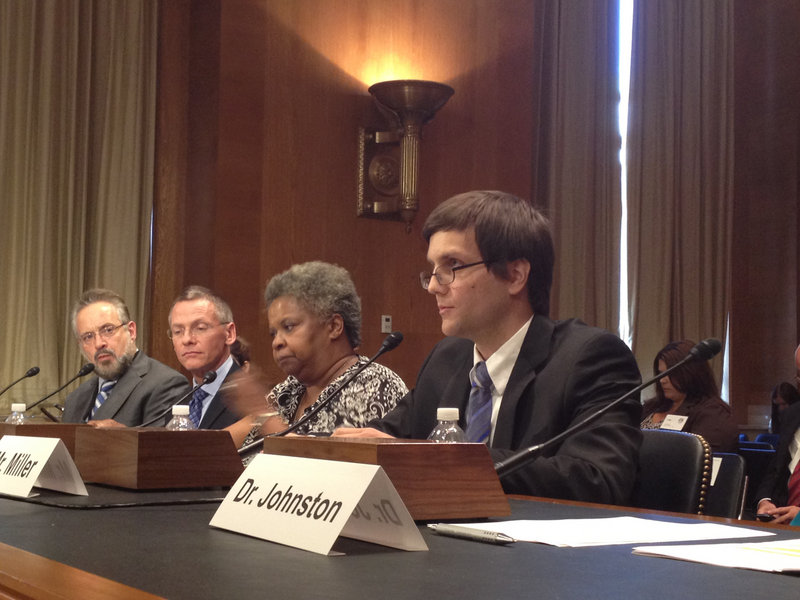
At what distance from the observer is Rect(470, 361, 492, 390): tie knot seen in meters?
2.33

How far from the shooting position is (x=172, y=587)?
880mm

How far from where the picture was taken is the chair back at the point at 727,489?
209cm

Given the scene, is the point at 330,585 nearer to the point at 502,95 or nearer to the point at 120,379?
the point at 120,379

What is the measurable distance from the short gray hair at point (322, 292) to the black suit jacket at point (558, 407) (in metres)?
0.90

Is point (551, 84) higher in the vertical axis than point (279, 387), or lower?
higher

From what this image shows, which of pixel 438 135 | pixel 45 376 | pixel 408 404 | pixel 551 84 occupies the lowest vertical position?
pixel 45 376

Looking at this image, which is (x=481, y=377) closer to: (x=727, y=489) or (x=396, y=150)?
(x=727, y=489)

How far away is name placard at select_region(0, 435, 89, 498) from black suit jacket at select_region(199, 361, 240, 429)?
171 centimetres

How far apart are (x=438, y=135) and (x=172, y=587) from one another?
230 inches

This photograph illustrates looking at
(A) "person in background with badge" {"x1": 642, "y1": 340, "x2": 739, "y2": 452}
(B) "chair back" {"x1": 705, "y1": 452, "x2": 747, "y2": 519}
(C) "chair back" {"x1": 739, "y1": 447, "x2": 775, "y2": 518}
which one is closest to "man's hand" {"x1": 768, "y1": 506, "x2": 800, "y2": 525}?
(C) "chair back" {"x1": 739, "y1": 447, "x2": 775, "y2": 518}

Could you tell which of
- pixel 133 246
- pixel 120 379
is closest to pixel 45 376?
pixel 133 246

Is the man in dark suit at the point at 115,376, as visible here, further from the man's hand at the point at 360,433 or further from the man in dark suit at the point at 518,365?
the man's hand at the point at 360,433

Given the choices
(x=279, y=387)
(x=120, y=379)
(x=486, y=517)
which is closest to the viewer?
(x=486, y=517)

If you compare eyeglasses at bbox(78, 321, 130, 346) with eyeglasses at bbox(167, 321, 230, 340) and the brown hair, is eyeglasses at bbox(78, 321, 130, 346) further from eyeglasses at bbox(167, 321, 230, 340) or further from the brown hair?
the brown hair
